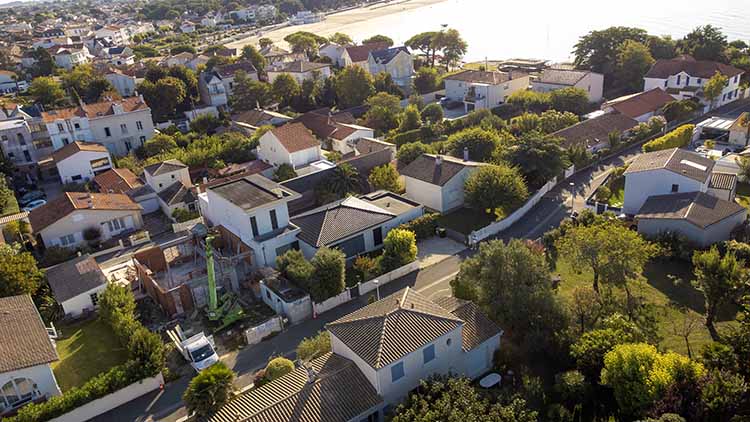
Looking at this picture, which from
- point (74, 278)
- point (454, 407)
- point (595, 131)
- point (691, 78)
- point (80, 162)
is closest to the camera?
point (454, 407)

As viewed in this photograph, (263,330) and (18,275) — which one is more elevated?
(18,275)

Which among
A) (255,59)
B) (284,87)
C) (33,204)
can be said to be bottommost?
(33,204)

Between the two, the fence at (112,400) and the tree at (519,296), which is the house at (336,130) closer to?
the tree at (519,296)

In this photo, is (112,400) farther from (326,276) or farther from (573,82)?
(573,82)

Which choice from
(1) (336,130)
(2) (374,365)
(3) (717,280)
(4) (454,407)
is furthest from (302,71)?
(4) (454,407)

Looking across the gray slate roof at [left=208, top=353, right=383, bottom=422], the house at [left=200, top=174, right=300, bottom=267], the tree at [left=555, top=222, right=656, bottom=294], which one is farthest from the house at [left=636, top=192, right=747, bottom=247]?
the gray slate roof at [left=208, top=353, right=383, bottom=422]

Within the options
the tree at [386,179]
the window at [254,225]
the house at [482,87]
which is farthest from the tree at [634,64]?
the window at [254,225]

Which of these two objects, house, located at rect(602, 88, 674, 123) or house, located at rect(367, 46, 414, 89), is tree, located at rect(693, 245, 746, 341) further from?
house, located at rect(367, 46, 414, 89)
